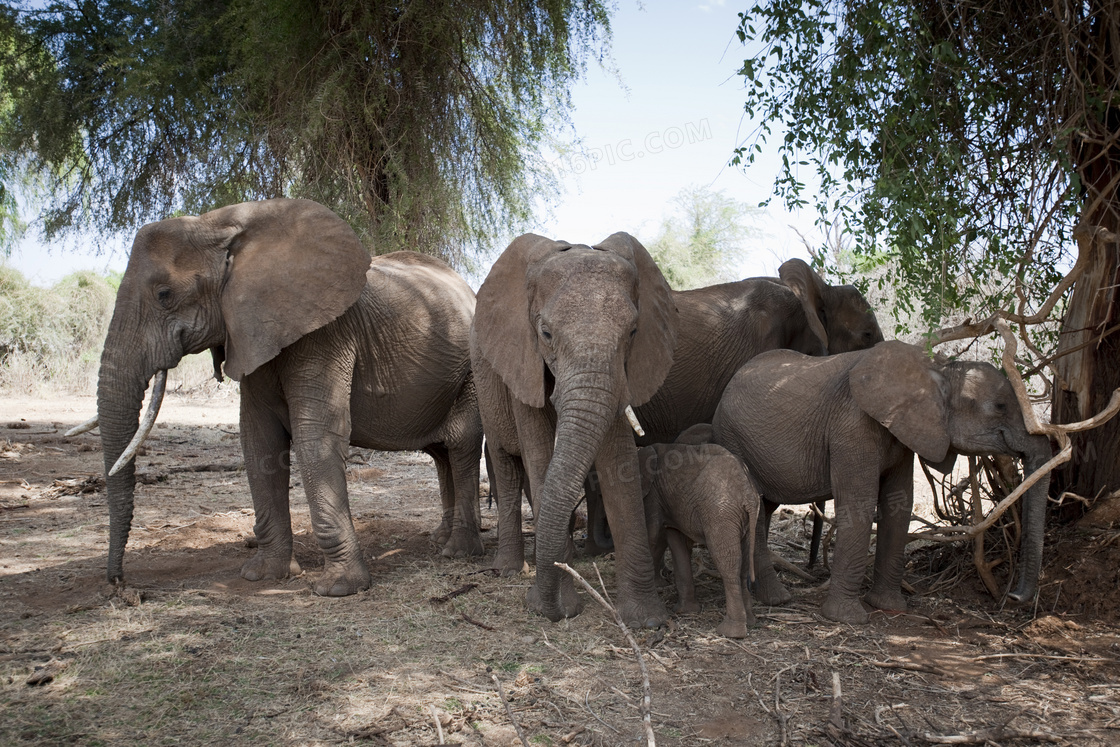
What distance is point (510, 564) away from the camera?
274 inches

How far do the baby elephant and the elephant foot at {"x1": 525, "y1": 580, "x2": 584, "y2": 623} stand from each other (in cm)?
61

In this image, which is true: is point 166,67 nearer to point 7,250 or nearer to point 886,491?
point 7,250

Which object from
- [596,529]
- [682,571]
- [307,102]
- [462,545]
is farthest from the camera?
[307,102]

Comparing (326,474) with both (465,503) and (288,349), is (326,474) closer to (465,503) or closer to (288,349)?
(288,349)

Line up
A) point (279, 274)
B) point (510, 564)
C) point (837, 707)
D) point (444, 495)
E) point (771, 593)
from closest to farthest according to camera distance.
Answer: point (837, 707)
point (771, 593)
point (279, 274)
point (510, 564)
point (444, 495)

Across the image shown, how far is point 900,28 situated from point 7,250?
63.6 ft

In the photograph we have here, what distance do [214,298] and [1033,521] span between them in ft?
17.9

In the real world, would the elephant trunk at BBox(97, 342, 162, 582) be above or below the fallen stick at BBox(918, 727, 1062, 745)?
above

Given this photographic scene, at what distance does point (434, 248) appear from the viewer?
1316 cm

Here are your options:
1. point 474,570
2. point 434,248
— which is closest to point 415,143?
point 434,248

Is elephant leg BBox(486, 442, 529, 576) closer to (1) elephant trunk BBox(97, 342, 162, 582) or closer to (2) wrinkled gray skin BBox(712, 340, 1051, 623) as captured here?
(2) wrinkled gray skin BBox(712, 340, 1051, 623)

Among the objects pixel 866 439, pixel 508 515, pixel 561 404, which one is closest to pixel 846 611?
pixel 866 439

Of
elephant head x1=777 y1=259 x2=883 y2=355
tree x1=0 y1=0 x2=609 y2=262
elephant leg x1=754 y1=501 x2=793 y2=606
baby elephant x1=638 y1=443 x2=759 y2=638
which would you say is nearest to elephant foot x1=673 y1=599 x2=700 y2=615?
baby elephant x1=638 y1=443 x2=759 y2=638

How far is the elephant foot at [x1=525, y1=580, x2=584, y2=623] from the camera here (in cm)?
569
